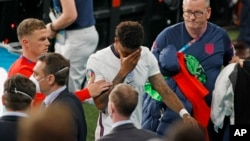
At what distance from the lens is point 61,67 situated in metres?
5.88

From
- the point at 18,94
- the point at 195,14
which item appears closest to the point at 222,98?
the point at 195,14

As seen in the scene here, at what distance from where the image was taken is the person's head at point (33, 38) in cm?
644

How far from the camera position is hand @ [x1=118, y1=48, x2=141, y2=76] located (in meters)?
6.16

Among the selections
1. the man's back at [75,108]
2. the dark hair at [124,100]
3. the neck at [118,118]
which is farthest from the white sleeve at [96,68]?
the neck at [118,118]

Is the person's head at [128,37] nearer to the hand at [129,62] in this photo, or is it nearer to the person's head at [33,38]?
the hand at [129,62]

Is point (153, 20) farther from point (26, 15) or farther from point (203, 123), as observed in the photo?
point (203, 123)

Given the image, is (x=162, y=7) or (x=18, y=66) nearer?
(x=18, y=66)

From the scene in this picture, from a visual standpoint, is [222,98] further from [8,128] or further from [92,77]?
Answer: [8,128]

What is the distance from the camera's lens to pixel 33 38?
Result: 6.49m

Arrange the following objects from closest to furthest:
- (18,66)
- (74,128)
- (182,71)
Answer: (74,128) → (18,66) → (182,71)

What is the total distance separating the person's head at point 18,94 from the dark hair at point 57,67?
0.35m

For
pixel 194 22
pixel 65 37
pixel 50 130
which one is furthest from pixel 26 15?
pixel 50 130

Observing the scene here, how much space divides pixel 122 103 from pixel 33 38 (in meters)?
1.36

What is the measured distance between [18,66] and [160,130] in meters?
1.32
